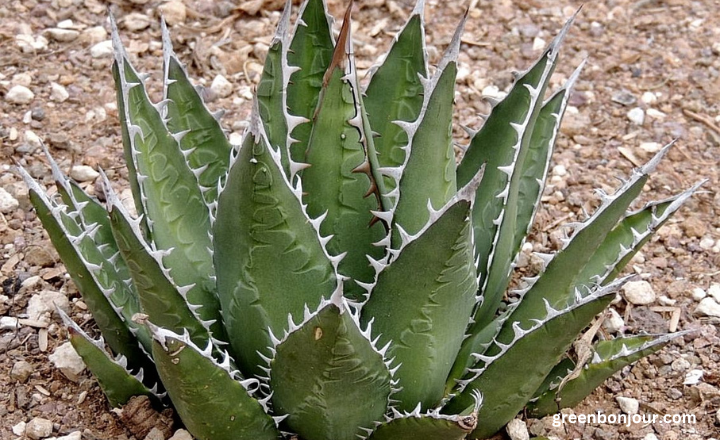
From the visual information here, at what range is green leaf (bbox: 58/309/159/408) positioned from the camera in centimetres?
170

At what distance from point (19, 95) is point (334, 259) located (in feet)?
6.06

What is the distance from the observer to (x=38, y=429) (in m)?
1.98

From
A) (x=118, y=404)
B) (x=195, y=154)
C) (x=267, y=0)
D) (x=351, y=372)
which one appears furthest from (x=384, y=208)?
(x=267, y=0)

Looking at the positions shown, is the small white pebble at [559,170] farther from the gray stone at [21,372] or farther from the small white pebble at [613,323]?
the gray stone at [21,372]

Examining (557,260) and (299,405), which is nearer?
(299,405)

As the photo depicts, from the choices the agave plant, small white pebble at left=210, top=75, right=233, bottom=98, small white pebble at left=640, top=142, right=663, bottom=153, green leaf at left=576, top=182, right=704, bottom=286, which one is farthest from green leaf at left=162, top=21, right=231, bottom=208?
small white pebble at left=640, top=142, right=663, bottom=153

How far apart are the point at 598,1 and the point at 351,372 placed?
2666 millimetres

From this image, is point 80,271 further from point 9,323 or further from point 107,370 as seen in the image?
point 9,323

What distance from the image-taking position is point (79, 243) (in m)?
1.83

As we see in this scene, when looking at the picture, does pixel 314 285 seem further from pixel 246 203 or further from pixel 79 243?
pixel 79 243

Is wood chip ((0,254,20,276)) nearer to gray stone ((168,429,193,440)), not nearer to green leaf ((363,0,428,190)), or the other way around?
gray stone ((168,429,193,440))

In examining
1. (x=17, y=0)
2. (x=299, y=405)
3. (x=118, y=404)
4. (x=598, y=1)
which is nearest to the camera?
(x=299, y=405)

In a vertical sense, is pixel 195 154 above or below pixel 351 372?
above

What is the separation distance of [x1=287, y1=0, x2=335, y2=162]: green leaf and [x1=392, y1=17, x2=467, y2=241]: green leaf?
223 mm
